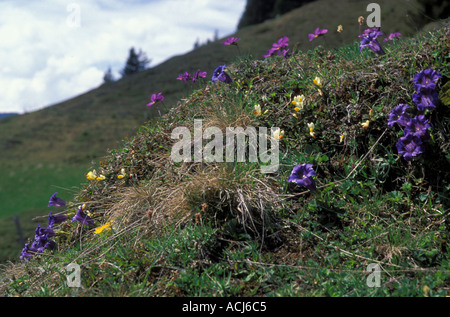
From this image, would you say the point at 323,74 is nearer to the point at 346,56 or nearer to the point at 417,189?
the point at 346,56

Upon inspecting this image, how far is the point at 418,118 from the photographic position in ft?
10.1

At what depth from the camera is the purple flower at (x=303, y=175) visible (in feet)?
9.73

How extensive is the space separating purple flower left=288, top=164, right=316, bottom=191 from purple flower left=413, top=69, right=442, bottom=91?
1.09 meters

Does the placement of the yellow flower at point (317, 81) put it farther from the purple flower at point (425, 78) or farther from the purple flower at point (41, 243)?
the purple flower at point (41, 243)

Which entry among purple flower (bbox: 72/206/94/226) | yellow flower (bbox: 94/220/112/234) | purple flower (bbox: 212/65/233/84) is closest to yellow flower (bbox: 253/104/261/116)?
purple flower (bbox: 212/65/233/84)

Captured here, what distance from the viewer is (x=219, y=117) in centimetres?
385

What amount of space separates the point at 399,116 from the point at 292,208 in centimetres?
112

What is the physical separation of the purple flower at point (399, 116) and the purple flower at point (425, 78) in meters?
0.18

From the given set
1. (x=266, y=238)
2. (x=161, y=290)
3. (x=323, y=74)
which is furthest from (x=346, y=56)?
(x=161, y=290)

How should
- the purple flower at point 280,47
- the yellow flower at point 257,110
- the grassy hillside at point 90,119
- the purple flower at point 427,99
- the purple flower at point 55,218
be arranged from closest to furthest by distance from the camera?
1. the purple flower at point 427,99
2. the purple flower at point 55,218
3. the yellow flower at point 257,110
4. the purple flower at point 280,47
5. the grassy hillside at point 90,119

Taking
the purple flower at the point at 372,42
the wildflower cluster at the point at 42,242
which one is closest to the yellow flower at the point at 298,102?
the purple flower at the point at 372,42

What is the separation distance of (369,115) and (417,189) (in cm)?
71

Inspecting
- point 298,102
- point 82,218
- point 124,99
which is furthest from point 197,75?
point 124,99

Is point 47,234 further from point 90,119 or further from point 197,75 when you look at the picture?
point 90,119
